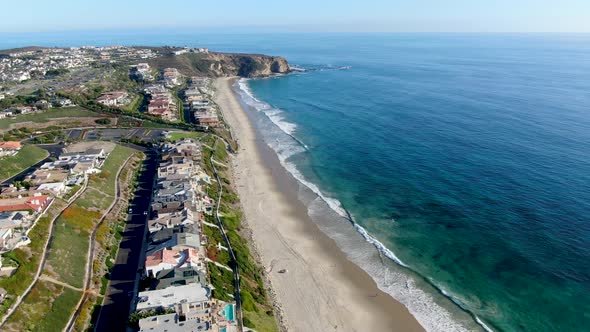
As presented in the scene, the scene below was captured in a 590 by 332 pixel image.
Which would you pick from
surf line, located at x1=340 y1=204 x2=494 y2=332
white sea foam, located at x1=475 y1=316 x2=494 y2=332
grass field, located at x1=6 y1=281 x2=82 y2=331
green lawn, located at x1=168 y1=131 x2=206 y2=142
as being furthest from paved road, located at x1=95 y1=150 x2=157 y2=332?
white sea foam, located at x1=475 y1=316 x2=494 y2=332

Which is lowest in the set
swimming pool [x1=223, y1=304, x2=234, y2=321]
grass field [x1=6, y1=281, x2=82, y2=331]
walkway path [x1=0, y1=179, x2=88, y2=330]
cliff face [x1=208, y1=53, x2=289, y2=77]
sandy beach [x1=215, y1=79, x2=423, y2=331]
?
sandy beach [x1=215, y1=79, x2=423, y2=331]

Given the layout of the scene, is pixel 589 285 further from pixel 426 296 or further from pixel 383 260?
pixel 383 260

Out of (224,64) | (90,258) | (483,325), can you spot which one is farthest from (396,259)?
(224,64)

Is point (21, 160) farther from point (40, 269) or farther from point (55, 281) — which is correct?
point (55, 281)

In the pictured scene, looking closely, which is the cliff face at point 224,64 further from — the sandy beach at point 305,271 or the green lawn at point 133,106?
the sandy beach at point 305,271

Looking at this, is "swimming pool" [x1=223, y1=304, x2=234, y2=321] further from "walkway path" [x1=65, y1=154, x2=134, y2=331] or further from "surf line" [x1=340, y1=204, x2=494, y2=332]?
"surf line" [x1=340, y1=204, x2=494, y2=332]

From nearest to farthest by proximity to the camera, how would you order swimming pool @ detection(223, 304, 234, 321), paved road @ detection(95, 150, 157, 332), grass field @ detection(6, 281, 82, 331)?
grass field @ detection(6, 281, 82, 331), paved road @ detection(95, 150, 157, 332), swimming pool @ detection(223, 304, 234, 321)
